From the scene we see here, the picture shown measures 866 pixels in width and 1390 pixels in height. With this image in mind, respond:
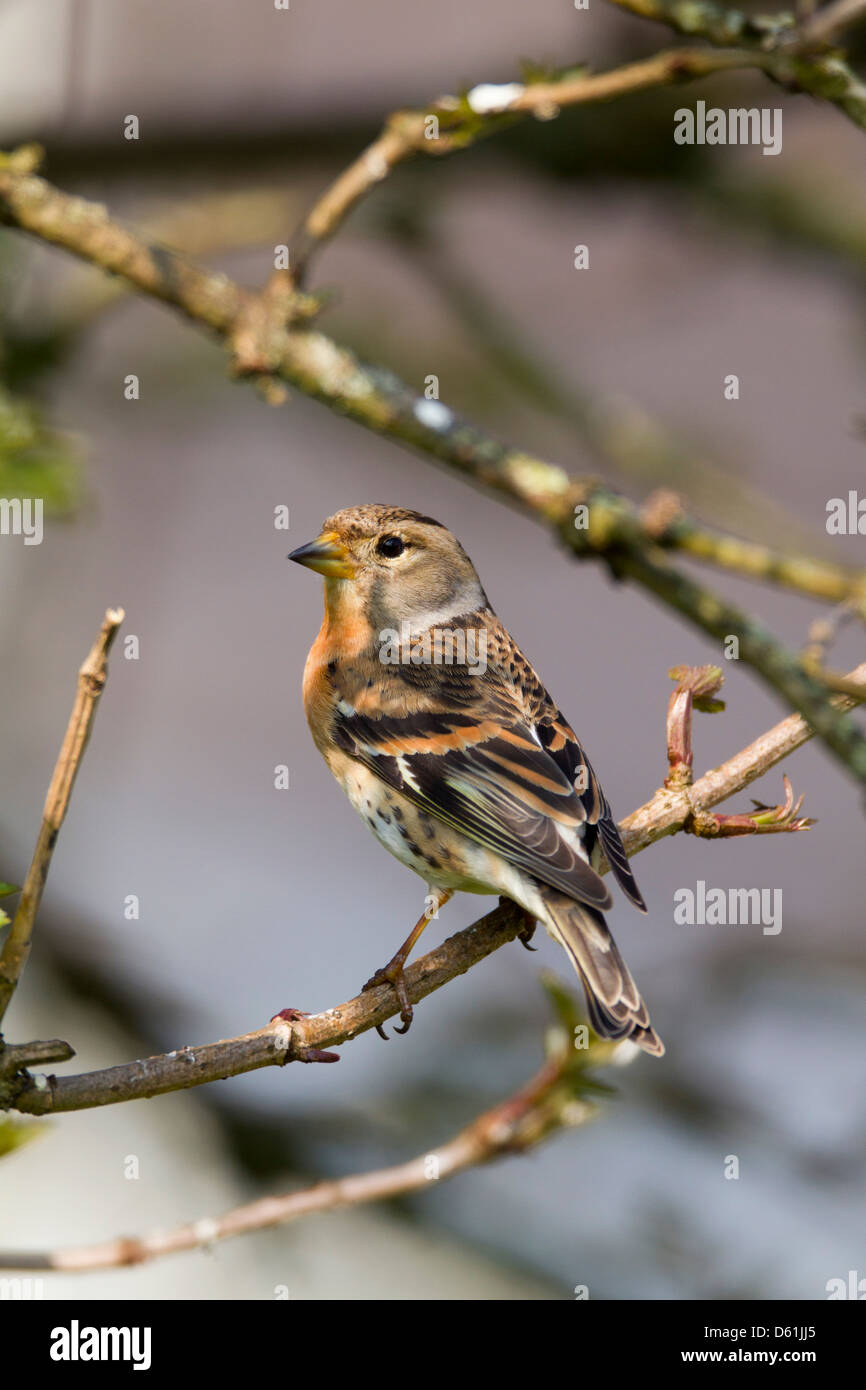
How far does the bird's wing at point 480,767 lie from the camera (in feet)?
9.70

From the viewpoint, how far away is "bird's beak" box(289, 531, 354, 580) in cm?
319

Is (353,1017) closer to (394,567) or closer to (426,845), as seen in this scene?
(426,845)

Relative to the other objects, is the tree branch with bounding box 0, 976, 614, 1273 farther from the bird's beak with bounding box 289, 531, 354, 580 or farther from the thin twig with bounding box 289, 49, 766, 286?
the bird's beak with bounding box 289, 531, 354, 580

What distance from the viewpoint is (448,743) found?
323cm

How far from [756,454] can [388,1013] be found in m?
4.09

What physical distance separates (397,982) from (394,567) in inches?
57.6

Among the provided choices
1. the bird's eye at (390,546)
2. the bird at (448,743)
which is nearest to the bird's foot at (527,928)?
the bird at (448,743)

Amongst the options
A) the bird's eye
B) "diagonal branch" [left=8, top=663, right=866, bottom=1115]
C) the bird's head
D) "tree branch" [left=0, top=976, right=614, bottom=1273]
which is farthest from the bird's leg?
"tree branch" [left=0, top=976, right=614, bottom=1273]

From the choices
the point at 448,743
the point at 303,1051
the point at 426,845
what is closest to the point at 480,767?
the point at 448,743

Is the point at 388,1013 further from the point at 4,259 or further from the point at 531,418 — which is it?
the point at 531,418

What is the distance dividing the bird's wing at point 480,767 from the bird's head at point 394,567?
0.20 meters

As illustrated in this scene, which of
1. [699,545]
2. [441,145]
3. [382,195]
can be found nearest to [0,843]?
[382,195]

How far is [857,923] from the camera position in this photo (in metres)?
6.18

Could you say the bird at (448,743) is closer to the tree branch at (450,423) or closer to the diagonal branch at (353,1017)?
the diagonal branch at (353,1017)
